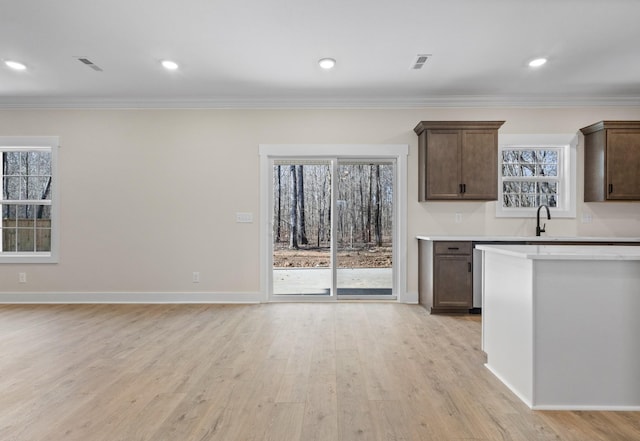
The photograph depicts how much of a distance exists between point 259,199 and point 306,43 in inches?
81.7

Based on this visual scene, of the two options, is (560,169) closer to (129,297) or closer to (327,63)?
(327,63)

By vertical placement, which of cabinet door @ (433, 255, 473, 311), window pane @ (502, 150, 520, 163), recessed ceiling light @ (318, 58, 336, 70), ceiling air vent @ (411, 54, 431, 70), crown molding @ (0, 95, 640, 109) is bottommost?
cabinet door @ (433, 255, 473, 311)

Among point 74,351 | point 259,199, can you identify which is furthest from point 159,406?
point 259,199

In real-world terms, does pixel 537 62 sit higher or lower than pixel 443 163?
higher

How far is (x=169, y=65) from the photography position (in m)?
3.76

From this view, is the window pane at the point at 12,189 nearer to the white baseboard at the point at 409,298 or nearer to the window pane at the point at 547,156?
the white baseboard at the point at 409,298

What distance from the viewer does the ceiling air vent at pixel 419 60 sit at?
3.54 meters

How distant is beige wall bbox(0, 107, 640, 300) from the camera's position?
15.6ft

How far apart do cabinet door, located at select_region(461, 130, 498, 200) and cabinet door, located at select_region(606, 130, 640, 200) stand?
1.31 metres

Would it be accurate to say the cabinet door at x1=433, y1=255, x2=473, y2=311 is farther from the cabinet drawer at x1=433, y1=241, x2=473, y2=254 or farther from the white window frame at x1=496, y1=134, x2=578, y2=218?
the white window frame at x1=496, y1=134, x2=578, y2=218

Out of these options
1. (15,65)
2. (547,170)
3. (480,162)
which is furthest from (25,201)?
(547,170)

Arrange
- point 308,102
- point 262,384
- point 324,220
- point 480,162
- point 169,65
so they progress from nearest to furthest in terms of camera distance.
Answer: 1. point 262,384
2. point 169,65
3. point 480,162
4. point 308,102
5. point 324,220

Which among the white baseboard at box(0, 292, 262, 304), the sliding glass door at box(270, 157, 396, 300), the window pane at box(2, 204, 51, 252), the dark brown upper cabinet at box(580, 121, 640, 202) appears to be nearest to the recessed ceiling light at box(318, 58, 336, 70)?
the sliding glass door at box(270, 157, 396, 300)

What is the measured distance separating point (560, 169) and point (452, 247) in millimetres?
1932
